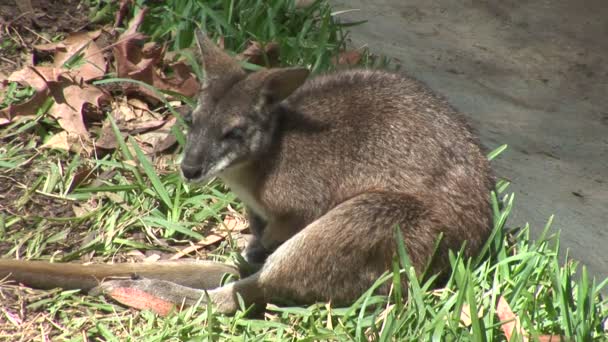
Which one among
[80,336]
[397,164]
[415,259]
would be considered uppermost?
[397,164]

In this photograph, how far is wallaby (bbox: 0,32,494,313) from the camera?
14.6 ft

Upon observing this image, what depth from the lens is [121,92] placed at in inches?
239

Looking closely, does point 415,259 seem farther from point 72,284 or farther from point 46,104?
point 46,104

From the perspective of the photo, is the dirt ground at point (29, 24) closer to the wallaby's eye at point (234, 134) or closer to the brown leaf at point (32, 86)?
the brown leaf at point (32, 86)

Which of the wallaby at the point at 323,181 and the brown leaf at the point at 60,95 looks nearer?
the wallaby at the point at 323,181

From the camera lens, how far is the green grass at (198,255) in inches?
171

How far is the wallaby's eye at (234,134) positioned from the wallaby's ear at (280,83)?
0.19 meters

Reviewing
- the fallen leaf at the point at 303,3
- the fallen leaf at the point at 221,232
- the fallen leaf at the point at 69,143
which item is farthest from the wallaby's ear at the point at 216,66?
the fallen leaf at the point at 303,3

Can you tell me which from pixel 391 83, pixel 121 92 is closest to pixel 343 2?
pixel 121 92

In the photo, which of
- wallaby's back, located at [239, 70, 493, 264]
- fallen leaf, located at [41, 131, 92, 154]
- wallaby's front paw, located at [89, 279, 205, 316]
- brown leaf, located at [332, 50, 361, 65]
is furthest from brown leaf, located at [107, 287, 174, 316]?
brown leaf, located at [332, 50, 361, 65]

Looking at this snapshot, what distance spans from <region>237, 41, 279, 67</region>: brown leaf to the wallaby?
1.22 meters

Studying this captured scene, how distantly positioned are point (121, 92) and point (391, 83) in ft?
6.41

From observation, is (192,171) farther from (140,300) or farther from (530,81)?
(530,81)

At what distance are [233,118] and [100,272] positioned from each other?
1006 mm
